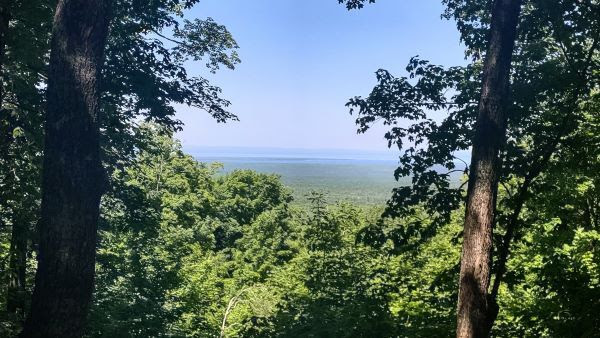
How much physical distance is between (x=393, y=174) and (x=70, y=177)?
6663 mm

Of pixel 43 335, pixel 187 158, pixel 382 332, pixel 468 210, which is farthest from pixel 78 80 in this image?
pixel 187 158

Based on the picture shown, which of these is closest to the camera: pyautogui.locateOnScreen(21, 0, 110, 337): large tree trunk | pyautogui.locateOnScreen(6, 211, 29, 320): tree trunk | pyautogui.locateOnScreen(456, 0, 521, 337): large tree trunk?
pyautogui.locateOnScreen(21, 0, 110, 337): large tree trunk

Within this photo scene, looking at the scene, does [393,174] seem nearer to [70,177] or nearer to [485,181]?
[485,181]

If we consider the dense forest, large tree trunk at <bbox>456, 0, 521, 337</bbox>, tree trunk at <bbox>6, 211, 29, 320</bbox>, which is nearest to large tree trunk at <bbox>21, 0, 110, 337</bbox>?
the dense forest

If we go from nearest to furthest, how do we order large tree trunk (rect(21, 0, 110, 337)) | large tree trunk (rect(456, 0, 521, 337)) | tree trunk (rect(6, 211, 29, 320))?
1. large tree trunk (rect(21, 0, 110, 337))
2. large tree trunk (rect(456, 0, 521, 337))
3. tree trunk (rect(6, 211, 29, 320))

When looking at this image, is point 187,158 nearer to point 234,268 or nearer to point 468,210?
point 234,268

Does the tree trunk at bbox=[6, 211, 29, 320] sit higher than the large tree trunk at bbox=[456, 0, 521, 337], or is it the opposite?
the large tree trunk at bbox=[456, 0, 521, 337]

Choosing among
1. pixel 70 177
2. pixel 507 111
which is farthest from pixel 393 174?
pixel 70 177

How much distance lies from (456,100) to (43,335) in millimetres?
8035

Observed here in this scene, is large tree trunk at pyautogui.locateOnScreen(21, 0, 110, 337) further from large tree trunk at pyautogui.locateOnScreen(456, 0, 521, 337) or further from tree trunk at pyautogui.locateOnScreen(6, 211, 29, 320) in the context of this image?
tree trunk at pyautogui.locateOnScreen(6, 211, 29, 320)

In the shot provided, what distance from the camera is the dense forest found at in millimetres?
4449

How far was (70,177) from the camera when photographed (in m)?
4.32

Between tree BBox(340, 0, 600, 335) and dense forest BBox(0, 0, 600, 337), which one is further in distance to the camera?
tree BBox(340, 0, 600, 335)

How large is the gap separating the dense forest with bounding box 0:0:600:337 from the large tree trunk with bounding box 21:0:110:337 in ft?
0.05
